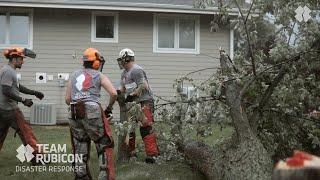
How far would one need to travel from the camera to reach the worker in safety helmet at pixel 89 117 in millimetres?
6273

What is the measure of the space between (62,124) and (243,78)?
8.85m

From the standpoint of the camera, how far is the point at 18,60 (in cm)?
798

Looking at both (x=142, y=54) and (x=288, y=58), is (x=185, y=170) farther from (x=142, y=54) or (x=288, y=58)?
(x=142, y=54)

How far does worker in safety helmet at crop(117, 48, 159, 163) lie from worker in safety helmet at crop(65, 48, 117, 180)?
3.71 feet

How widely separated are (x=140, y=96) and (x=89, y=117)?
161 centimetres

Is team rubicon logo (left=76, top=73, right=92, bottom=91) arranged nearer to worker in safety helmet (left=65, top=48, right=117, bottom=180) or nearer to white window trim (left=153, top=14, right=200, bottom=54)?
worker in safety helmet (left=65, top=48, right=117, bottom=180)

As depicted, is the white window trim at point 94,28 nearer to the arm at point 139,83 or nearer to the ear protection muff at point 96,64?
the arm at point 139,83

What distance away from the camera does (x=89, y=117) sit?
625 centimetres

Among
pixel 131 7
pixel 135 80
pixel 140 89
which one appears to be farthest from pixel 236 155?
pixel 131 7

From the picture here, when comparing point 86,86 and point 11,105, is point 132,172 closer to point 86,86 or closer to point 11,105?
point 86,86

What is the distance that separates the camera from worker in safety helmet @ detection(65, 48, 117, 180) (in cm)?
627

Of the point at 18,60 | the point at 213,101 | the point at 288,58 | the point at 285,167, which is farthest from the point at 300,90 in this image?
the point at 285,167

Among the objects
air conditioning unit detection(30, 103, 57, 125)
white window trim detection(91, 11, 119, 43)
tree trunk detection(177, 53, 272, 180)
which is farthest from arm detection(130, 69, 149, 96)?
white window trim detection(91, 11, 119, 43)

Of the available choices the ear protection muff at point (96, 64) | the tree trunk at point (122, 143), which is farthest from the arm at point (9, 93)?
the ear protection muff at point (96, 64)
